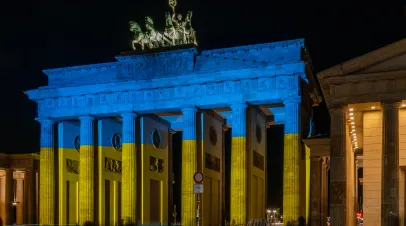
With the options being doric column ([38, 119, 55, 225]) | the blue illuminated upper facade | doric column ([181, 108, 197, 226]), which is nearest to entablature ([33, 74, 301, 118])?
the blue illuminated upper facade

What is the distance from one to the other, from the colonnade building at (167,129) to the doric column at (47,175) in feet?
0.31

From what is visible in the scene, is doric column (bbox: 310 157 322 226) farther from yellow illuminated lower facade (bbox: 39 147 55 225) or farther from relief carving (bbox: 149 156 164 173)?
yellow illuminated lower facade (bbox: 39 147 55 225)

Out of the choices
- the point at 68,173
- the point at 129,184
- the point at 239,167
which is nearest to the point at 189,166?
the point at 239,167

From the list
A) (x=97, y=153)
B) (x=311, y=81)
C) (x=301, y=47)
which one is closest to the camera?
(x=301, y=47)

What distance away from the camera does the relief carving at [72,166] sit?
6025cm

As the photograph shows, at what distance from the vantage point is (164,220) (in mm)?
60344

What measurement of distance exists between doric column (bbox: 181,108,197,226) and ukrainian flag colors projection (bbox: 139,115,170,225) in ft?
16.5

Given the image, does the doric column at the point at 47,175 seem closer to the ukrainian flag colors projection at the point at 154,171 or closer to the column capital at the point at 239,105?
the ukrainian flag colors projection at the point at 154,171

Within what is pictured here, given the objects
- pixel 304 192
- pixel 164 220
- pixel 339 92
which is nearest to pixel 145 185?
pixel 164 220

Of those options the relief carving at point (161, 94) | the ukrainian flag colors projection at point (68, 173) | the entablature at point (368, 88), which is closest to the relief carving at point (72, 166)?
the ukrainian flag colors projection at point (68, 173)

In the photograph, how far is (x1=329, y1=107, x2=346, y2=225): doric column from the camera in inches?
1169

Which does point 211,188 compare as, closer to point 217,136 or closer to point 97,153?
point 217,136

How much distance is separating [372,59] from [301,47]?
70.8 feet

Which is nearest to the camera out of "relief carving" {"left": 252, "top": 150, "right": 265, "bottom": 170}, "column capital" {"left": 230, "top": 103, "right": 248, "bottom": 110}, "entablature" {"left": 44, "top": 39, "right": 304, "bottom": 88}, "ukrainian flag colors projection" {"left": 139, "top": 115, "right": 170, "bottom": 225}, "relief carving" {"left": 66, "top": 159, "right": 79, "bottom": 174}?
"entablature" {"left": 44, "top": 39, "right": 304, "bottom": 88}
